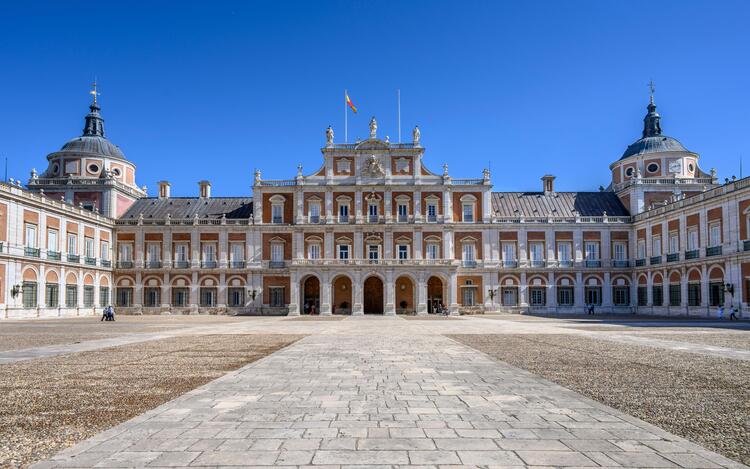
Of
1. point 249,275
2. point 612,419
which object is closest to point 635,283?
point 249,275

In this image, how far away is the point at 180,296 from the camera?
57031 millimetres

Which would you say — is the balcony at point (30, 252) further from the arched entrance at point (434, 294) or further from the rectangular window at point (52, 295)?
the arched entrance at point (434, 294)

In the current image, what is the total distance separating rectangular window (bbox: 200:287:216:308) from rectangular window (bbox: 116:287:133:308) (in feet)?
21.5

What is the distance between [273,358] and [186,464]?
934cm

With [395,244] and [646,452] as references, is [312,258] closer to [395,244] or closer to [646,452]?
[395,244]

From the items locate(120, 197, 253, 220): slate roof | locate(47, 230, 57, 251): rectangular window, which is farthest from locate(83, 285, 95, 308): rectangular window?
locate(120, 197, 253, 220): slate roof

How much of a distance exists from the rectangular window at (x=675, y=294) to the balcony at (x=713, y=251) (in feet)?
15.3

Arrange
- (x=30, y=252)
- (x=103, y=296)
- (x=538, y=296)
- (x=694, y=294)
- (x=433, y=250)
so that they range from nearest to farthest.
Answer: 1. (x=30, y=252)
2. (x=694, y=294)
3. (x=103, y=296)
4. (x=433, y=250)
5. (x=538, y=296)

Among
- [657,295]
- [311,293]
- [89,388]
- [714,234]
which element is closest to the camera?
[89,388]

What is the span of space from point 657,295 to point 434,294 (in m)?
18.9

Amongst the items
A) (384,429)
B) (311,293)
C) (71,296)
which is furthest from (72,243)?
(384,429)

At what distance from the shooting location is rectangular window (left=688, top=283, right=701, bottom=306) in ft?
146

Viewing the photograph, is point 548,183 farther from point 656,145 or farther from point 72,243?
point 72,243

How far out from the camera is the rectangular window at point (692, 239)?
45.4m
